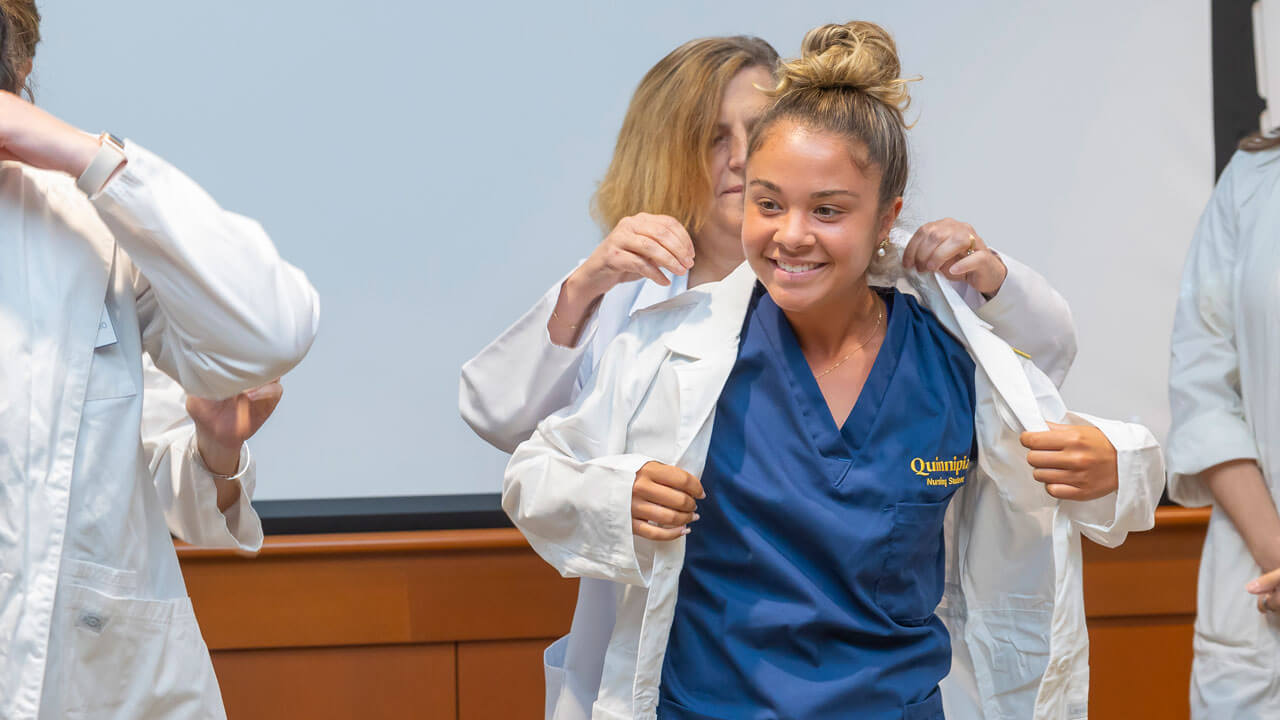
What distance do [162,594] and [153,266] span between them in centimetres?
37

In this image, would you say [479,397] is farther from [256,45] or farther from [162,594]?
[256,45]

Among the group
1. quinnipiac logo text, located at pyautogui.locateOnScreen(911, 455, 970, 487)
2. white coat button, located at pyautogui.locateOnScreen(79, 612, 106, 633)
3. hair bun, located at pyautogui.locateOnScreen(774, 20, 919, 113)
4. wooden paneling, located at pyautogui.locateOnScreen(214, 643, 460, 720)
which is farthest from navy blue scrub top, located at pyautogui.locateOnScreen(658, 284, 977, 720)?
wooden paneling, located at pyautogui.locateOnScreen(214, 643, 460, 720)

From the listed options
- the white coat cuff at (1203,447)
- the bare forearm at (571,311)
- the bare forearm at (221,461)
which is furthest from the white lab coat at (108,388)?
the white coat cuff at (1203,447)

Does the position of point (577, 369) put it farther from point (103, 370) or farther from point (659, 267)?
point (103, 370)

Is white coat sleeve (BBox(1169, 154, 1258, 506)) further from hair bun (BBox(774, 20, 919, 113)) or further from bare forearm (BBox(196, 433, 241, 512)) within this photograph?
bare forearm (BBox(196, 433, 241, 512))

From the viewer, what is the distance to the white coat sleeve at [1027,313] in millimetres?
1615

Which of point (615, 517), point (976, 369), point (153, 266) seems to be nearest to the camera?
point (153, 266)

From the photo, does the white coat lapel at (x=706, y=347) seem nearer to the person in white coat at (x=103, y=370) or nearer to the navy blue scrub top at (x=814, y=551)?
the navy blue scrub top at (x=814, y=551)

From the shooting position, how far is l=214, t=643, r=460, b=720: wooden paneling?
229 cm

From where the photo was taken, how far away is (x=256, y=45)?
7.83ft

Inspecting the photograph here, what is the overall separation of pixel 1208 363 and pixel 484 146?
146 cm

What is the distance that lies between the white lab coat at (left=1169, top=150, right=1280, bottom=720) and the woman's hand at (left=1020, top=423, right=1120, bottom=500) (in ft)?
1.67

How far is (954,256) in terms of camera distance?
1.56m

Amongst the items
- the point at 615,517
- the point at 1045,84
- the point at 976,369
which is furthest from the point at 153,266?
the point at 1045,84
